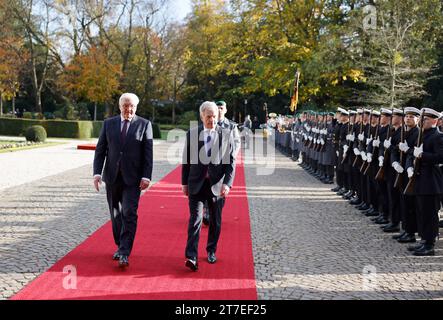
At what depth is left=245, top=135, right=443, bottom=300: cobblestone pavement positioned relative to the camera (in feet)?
18.5

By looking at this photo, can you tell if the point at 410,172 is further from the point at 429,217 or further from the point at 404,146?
the point at 429,217

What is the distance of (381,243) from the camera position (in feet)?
26.4

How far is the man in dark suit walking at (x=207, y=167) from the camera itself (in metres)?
6.35

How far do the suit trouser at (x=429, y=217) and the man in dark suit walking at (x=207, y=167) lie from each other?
2928mm

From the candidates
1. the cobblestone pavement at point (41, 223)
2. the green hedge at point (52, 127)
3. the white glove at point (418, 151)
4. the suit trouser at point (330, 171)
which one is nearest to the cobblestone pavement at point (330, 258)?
the white glove at point (418, 151)

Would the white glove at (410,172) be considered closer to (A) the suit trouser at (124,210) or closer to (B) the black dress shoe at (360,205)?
(B) the black dress shoe at (360,205)

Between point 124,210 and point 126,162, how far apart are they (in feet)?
1.93

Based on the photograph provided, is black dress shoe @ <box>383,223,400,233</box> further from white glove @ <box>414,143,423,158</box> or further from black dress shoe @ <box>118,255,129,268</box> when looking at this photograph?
black dress shoe @ <box>118,255,129,268</box>

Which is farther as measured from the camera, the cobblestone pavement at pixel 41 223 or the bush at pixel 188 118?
the bush at pixel 188 118

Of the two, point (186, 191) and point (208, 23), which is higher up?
point (208, 23)

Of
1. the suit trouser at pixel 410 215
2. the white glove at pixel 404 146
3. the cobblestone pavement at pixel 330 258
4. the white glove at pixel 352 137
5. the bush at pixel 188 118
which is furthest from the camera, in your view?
the bush at pixel 188 118

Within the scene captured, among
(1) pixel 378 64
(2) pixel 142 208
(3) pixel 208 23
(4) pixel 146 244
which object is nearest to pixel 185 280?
(4) pixel 146 244
